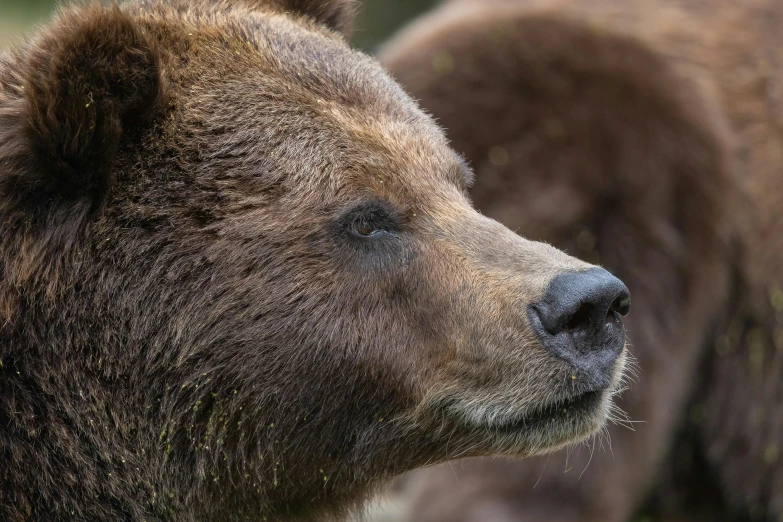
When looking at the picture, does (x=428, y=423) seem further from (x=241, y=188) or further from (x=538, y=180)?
(x=538, y=180)

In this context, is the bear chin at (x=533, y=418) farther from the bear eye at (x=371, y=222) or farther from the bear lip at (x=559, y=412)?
the bear eye at (x=371, y=222)

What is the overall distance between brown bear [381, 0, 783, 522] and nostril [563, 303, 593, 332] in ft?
7.87

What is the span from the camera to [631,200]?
6.22 m

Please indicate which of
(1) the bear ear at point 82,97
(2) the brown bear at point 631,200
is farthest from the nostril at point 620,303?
(2) the brown bear at point 631,200

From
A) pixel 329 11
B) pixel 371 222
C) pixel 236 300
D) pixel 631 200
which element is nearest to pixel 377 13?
pixel 631 200

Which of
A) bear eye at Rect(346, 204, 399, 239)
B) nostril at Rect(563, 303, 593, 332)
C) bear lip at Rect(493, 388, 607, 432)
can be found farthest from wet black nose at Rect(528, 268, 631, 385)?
bear eye at Rect(346, 204, 399, 239)

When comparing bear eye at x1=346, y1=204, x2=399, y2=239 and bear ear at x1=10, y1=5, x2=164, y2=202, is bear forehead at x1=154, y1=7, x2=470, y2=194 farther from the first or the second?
bear ear at x1=10, y1=5, x2=164, y2=202

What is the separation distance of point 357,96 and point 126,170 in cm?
97

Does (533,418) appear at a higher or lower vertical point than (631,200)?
higher

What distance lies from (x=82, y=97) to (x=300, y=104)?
32.8 inches

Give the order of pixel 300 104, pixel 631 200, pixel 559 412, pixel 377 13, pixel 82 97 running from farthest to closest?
1. pixel 377 13
2. pixel 631 200
3. pixel 300 104
4. pixel 559 412
5. pixel 82 97

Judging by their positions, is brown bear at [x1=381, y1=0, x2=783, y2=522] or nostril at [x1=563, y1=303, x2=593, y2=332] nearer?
nostril at [x1=563, y1=303, x2=593, y2=332]

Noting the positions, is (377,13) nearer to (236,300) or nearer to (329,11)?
(329,11)

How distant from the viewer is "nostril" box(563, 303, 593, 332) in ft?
11.8
